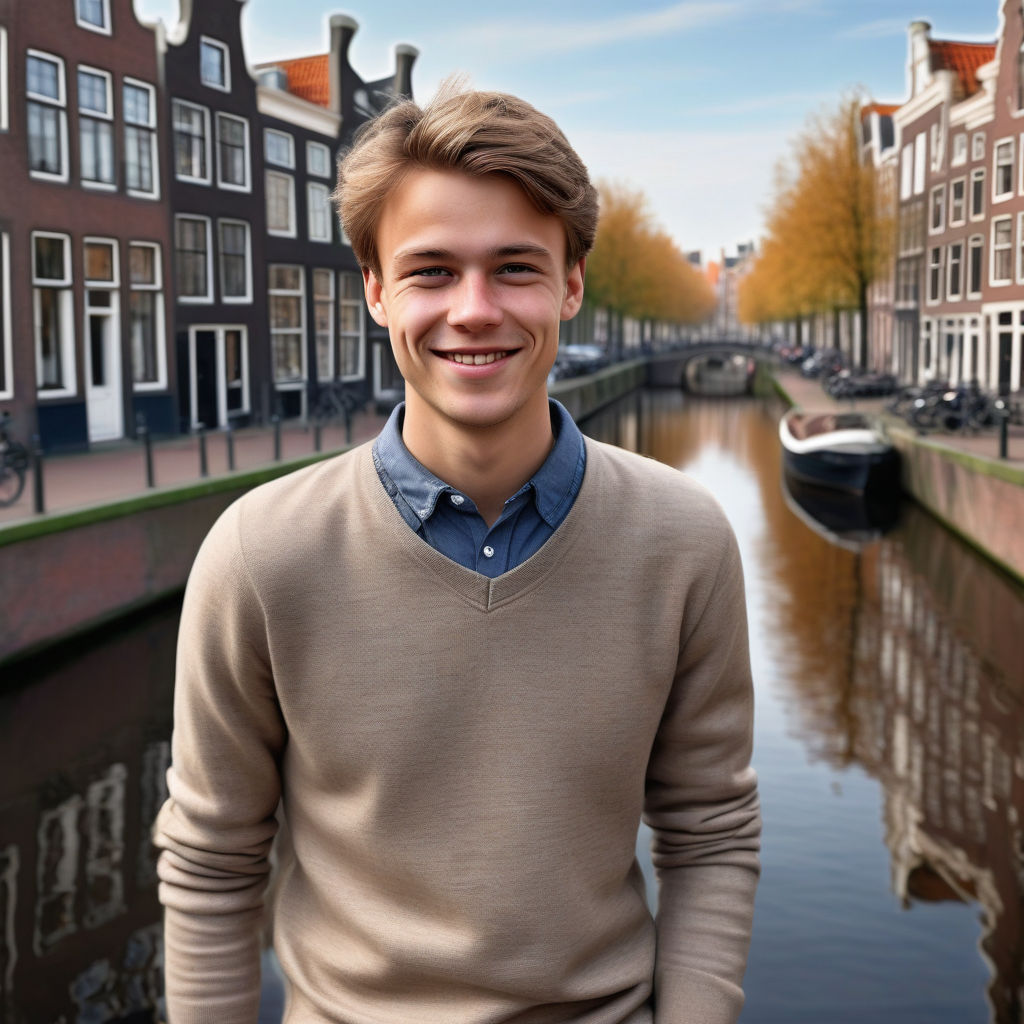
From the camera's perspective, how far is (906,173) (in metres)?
29.6

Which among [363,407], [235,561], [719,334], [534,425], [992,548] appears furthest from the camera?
[719,334]

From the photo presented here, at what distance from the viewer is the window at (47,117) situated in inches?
523

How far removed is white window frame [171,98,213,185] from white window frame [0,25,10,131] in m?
3.42

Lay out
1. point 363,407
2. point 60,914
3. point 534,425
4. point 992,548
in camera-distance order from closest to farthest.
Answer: point 534,425
point 60,914
point 992,548
point 363,407

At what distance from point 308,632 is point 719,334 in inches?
4259

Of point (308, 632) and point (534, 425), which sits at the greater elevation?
point (534, 425)

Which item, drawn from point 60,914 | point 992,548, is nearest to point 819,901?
point 60,914

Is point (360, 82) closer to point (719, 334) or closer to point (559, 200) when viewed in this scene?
point (559, 200)

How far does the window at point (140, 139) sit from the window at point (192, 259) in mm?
977

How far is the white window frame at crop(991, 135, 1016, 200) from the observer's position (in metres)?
20.2

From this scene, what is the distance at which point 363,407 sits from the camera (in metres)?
22.5

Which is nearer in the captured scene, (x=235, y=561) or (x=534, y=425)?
(x=235, y=561)

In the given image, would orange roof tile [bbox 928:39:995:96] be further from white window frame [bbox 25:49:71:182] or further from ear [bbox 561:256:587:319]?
ear [bbox 561:256:587:319]

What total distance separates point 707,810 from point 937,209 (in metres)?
26.4
